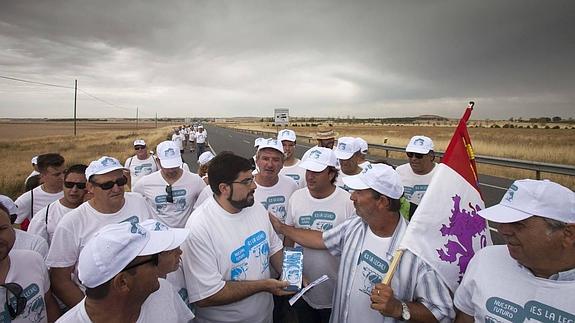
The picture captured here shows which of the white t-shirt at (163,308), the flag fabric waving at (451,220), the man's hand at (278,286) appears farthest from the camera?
the man's hand at (278,286)

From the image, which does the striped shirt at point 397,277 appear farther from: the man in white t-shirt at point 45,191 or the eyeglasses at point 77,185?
the man in white t-shirt at point 45,191

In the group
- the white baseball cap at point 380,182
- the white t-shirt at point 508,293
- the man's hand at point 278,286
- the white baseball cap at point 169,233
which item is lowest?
the man's hand at point 278,286

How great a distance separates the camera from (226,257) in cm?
269

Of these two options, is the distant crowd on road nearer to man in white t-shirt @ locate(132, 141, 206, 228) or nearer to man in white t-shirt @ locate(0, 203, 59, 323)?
man in white t-shirt @ locate(0, 203, 59, 323)

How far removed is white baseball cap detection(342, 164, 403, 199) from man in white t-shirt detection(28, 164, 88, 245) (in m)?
2.96

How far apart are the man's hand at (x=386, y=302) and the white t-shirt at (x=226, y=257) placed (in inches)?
38.3

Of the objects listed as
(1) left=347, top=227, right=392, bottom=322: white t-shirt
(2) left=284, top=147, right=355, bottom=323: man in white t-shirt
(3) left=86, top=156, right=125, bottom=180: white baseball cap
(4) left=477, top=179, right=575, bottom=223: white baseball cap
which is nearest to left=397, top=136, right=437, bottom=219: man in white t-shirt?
(2) left=284, top=147, right=355, bottom=323: man in white t-shirt

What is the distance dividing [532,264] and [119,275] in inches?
83.7

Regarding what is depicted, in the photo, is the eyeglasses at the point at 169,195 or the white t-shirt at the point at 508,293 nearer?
the white t-shirt at the point at 508,293

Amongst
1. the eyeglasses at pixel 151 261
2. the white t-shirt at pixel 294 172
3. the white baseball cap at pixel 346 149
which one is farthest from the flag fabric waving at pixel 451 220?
the white t-shirt at pixel 294 172

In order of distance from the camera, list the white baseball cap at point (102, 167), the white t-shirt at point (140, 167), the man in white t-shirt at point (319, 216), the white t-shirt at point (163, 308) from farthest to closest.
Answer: the white t-shirt at point (140, 167) < the man in white t-shirt at point (319, 216) < the white baseball cap at point (102, 167) < the white t-shirt at point (163, 308)

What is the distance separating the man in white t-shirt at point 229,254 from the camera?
2609 millimetres

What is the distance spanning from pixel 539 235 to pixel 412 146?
11.4ft

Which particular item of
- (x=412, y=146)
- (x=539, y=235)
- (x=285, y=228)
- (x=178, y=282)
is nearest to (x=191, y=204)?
(x=285, y=228)
